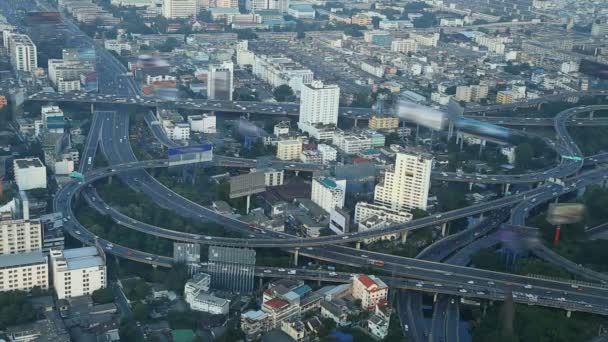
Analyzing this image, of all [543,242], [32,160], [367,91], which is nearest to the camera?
[543,242]

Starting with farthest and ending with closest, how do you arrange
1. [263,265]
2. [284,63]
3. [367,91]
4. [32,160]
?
[284,63] → [367,91] → [32,160] → [263,265]

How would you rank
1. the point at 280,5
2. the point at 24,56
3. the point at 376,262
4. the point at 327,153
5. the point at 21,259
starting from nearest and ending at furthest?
the point at 21,259, the point at 376,262, the point at 327,153, the point at 24,56, the point at 280,5

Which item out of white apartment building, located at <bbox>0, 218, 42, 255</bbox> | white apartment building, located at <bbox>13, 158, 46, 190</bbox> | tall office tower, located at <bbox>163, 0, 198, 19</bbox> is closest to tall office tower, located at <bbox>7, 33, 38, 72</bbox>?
white apartment building, located at <bbox>13, 158, 46, 190</bbox>

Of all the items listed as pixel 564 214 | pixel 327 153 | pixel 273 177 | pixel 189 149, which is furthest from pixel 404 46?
pixel 564 214

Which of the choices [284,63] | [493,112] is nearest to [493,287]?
[493,112]

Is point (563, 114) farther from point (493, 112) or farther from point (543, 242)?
point (543, 242)

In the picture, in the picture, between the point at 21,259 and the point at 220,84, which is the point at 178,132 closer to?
the point at 220,84
